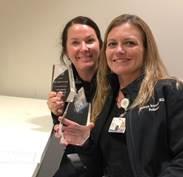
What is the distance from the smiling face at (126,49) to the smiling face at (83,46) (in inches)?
16.3

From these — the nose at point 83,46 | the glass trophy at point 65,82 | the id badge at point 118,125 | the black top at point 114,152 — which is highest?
the nose at point 83,46

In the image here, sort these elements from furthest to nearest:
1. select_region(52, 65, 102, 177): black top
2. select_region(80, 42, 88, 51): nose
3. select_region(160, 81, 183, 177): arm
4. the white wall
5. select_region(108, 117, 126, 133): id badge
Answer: the white wall, select_region(80, 42, 88, 51): nose, select_region(52, 65, 102, 177): black top, select_region(108, 117, 126, 133): id badge, select_region(160, 81, 183, 177): arm

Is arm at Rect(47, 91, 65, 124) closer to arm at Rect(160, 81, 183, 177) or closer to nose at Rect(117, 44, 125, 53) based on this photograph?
nose at Rect(117, 44, 125, 53)

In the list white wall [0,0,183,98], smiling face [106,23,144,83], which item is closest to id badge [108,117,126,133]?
smiling face [106,23,144,83]

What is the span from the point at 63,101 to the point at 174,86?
0.67 meters

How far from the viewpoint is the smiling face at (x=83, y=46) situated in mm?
1897

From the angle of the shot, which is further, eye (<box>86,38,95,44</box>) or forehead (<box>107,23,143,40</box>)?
eye (<box>86,38,95,44</box>)

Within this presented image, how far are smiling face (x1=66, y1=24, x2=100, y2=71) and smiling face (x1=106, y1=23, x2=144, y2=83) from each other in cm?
41

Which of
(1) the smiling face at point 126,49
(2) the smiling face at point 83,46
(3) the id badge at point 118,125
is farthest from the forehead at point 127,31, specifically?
(2) the smiling face at point 83,46

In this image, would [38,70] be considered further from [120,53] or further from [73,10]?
[120,53]

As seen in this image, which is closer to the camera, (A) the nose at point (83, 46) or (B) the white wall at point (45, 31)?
(A) the nose at point (83, 46)

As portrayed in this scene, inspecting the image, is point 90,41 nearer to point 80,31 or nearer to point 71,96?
point 80,31

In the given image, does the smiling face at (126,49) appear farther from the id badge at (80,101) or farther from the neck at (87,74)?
the neck at (87,74)

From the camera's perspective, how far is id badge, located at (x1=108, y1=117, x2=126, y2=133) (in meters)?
1.41
